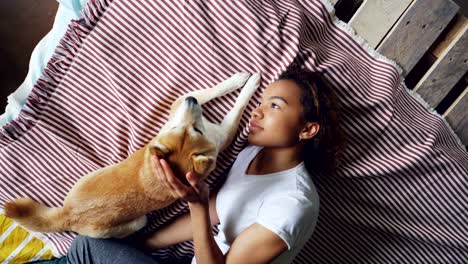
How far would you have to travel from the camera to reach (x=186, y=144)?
1.20 metres

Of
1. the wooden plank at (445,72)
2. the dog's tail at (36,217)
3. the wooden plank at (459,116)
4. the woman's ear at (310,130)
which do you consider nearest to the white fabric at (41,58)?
the dog's tail at (36,217)

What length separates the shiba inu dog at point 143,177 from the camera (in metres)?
1.19

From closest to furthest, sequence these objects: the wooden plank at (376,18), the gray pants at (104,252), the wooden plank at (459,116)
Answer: the gray pants at (104,252) → the wooden plank at (376,18) → the wooden plank at (459,116)

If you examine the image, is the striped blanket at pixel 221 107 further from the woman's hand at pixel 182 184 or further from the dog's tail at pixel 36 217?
the woman's hand at pixel 182 184

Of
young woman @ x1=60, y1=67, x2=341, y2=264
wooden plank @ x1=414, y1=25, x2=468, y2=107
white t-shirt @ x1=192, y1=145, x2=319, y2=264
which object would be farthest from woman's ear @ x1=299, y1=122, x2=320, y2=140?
wooden plank @ x1=414, y1=25, x2=468, y2=107

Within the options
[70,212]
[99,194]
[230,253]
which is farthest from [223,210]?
[70,212]

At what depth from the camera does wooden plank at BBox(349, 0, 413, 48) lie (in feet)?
4.72

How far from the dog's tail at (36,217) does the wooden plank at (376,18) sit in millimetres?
1388

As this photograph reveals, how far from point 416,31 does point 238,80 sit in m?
0.79

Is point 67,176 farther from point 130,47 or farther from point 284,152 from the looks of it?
point 284,152

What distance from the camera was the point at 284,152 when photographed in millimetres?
1286

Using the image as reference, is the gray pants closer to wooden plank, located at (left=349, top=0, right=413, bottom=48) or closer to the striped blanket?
the striped blanket

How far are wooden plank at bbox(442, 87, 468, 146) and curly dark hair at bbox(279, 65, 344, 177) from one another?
2.02ft

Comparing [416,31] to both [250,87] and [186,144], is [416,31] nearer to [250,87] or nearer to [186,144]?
[250,87]
